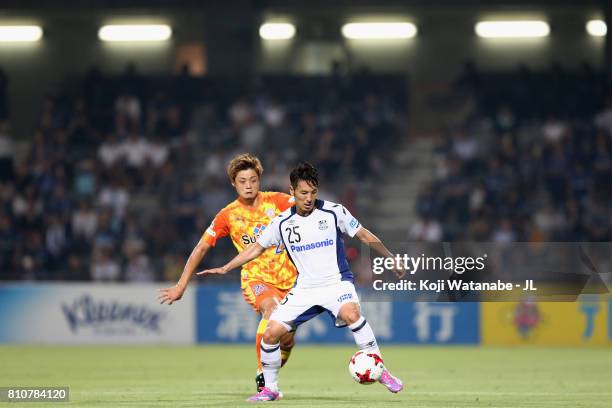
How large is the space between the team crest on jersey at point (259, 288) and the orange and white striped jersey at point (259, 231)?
67 millimetres

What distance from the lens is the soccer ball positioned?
29.5 ft

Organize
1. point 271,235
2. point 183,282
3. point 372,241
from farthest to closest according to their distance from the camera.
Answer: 1. point 183,282
2. point 271,235
3. point 372,241

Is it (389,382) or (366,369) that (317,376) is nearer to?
(389,382)

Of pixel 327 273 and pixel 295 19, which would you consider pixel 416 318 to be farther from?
pixel 295 19

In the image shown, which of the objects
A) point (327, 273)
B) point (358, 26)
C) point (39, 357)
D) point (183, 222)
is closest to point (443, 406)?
point (327, 273)

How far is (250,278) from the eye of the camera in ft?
33.9

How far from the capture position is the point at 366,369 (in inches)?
354

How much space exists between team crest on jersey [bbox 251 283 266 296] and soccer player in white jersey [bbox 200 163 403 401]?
779 millimetres

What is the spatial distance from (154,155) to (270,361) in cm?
1523

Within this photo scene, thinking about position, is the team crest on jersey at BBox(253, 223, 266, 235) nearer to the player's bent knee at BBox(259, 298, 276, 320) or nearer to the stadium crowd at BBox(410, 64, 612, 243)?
the player's bent knee at BBox(259, 298, 276, 320)

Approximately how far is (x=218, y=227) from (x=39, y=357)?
7.18 m

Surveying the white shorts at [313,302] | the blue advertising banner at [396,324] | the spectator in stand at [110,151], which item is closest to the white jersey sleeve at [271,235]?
the white shorts at [313,302]

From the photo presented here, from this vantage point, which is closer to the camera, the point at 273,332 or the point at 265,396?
the point at 273,332

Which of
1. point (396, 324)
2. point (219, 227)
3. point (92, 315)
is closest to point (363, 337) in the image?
point (219, 227)
